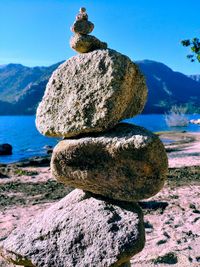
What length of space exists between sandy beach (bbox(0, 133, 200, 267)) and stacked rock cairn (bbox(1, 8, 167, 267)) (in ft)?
10.5

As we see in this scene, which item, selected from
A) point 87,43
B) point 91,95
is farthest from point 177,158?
point 91,95

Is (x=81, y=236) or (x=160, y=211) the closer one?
(x=81, y=236)

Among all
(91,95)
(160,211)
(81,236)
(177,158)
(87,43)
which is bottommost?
(177,158)

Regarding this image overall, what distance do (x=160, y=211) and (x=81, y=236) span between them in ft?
27.5

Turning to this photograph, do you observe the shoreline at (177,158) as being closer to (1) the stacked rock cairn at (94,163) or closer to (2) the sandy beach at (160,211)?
(2) the sandy beach at (160,211)

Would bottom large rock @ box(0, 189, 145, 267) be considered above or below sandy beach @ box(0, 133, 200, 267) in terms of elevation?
above

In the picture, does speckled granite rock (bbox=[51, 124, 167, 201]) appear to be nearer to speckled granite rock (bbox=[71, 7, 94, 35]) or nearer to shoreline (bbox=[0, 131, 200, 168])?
speckled granite rock (bbox=[71, 7, 94, 35])

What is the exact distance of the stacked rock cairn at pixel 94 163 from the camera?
7.20 meters

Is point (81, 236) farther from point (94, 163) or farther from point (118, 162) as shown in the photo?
point (118, 162)

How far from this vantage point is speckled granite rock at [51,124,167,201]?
7.10m

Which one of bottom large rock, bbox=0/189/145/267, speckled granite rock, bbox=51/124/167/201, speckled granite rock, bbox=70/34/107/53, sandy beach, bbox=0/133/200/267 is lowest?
sandy beach, bbox=0/133/200/267

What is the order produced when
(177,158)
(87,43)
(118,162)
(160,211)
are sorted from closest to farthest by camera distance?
(118,162) < (87,43) < (160,211) < (177,158)

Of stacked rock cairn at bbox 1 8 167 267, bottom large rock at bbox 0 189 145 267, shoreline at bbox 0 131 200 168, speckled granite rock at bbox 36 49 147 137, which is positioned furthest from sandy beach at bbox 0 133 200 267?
shoreline at bbox 0 131 200 168

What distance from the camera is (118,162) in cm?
727
